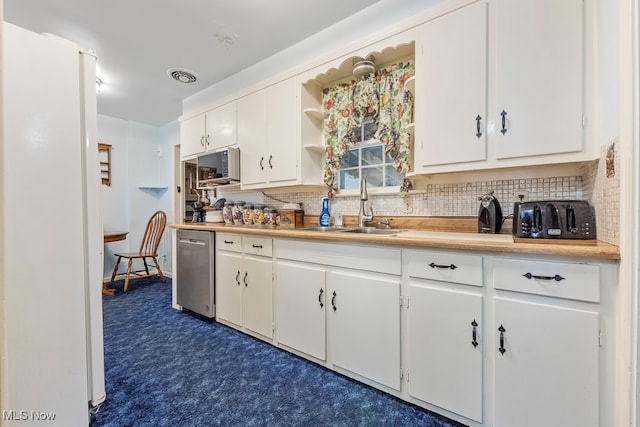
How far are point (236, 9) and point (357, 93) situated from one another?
1055mm

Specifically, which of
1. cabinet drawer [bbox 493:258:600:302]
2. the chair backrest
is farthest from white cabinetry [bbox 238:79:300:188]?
the chair backrest

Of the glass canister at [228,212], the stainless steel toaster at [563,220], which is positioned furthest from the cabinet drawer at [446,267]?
the glass canister at [228,212]

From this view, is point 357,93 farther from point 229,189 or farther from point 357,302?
point 229,189

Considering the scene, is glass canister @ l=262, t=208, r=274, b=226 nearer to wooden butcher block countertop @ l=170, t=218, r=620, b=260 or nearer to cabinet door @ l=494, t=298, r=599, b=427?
wooden butcher block countertop @ l=170, t=218, r=620, b=260

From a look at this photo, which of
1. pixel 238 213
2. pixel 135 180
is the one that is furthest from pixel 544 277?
pixel 135 180

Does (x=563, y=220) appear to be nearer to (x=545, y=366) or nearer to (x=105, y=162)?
(x=545, y=366)

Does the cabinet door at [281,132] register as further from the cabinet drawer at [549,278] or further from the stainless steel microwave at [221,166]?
the cabinet drawer at [549,278]

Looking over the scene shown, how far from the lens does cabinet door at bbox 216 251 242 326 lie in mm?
2342

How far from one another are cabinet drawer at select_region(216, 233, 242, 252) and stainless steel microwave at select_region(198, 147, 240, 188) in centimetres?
60

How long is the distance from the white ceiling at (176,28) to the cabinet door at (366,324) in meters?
1.91

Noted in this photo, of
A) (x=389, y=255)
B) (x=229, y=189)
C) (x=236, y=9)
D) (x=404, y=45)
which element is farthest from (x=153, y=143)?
(x=389, y=255)

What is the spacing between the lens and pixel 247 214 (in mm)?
2893

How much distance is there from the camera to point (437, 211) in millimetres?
1927

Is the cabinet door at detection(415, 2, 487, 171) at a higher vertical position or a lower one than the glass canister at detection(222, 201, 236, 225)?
higher
